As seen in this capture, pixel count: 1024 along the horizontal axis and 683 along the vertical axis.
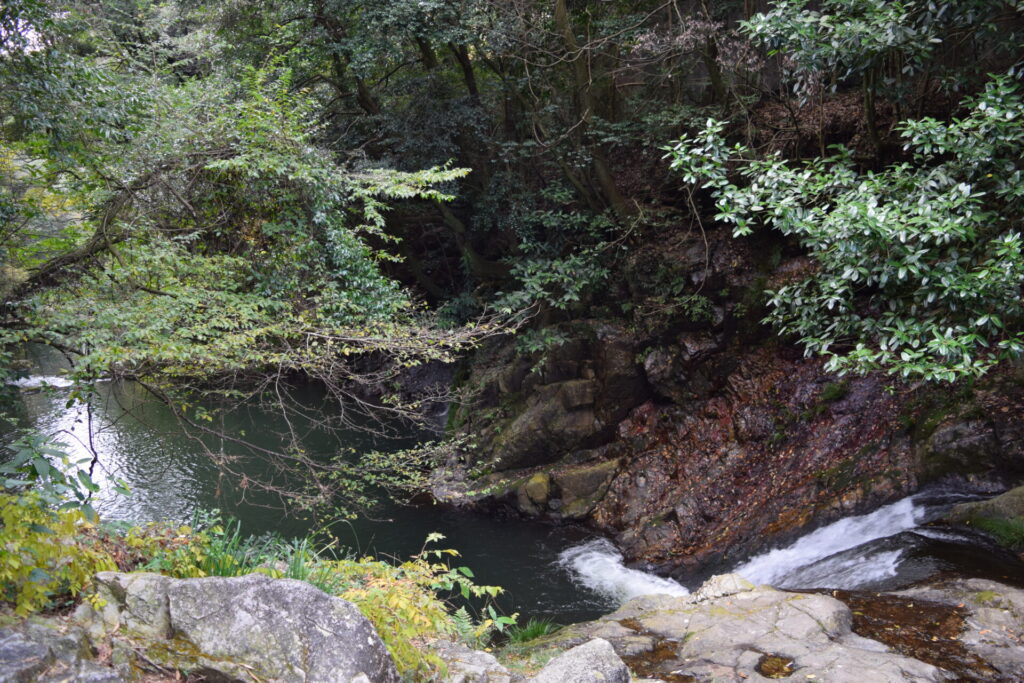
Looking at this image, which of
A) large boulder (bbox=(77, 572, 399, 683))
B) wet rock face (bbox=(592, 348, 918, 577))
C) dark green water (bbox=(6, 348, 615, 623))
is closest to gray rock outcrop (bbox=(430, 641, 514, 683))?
large boulder (bbox=(77, 572, 399, 683))

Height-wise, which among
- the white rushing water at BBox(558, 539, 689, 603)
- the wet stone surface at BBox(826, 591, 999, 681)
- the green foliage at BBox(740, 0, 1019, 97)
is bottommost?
the white rushing water at BBox(558, 539, 689, 603)

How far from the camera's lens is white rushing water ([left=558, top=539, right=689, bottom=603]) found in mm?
8589

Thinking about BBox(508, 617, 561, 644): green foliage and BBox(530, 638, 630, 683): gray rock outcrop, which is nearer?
BBox(530, 638, 630, 683): gray rock outcrop

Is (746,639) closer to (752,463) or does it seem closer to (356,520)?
(752,463)

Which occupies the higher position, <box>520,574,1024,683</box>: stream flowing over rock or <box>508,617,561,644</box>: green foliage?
<box>520,574,1024,683</box>: stream flowing over rock

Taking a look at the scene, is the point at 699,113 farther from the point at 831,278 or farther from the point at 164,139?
the point at 164,139

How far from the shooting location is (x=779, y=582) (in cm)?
745

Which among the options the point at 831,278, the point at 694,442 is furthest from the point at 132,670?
the point at 694,442

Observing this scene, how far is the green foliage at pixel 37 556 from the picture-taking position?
8.79 ft

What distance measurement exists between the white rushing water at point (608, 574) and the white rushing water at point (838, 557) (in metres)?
1.16

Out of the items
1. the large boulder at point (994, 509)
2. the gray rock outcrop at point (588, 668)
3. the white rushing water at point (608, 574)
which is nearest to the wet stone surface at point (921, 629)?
the large boulder at point (994, 509)

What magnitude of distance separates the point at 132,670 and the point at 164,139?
248 inches

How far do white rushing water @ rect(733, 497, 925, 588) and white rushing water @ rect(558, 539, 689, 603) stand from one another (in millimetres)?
1164

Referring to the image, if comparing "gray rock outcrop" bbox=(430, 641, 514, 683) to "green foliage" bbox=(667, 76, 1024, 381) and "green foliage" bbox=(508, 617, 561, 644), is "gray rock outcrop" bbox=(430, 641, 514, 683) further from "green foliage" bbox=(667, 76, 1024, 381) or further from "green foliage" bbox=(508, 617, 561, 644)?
"green foliage" bbox=(667, 76, 1024, 381)
